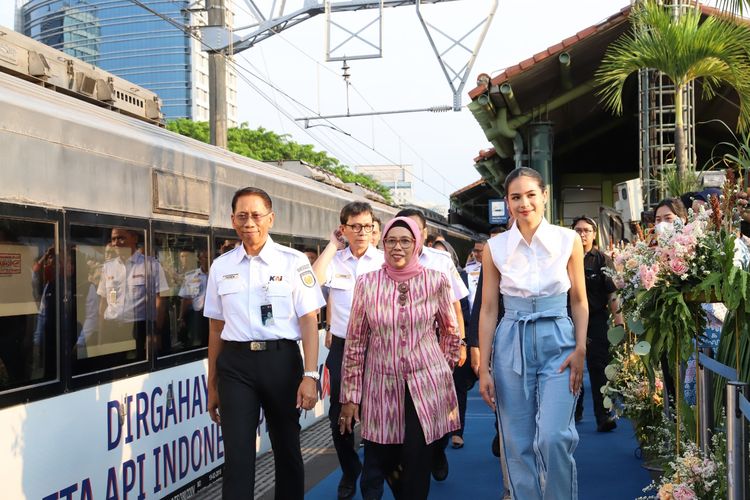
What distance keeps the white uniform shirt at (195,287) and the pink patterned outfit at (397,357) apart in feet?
6.79

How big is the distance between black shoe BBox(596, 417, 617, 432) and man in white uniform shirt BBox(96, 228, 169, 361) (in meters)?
4.27

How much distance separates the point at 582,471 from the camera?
6793 millimetres

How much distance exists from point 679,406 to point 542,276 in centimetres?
102

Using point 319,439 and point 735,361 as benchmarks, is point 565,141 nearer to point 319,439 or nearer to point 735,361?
point 319,439

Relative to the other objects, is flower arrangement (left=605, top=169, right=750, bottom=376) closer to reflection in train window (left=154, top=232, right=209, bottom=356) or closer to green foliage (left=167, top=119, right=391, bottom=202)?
reflection in train window (left=154, top=232, right=209, bottom=356)

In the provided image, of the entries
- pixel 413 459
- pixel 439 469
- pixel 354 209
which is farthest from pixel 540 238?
pixel 439 469

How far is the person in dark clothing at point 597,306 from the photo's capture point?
7.88m

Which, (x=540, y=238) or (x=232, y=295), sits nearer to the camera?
(x=540, y=238)

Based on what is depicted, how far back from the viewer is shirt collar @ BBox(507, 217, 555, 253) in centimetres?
438

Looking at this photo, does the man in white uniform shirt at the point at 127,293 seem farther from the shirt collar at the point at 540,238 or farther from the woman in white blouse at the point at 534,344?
the shirt collar at the point at 540,238

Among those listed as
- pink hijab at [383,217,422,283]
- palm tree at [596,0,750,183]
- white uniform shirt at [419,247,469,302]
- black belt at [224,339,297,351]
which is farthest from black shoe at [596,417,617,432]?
black belt at [224,339,297,351]

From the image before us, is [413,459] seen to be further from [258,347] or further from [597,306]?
[597,306]

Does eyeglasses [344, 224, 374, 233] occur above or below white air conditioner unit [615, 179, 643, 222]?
below

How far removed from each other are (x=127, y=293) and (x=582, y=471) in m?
A: 3.50
